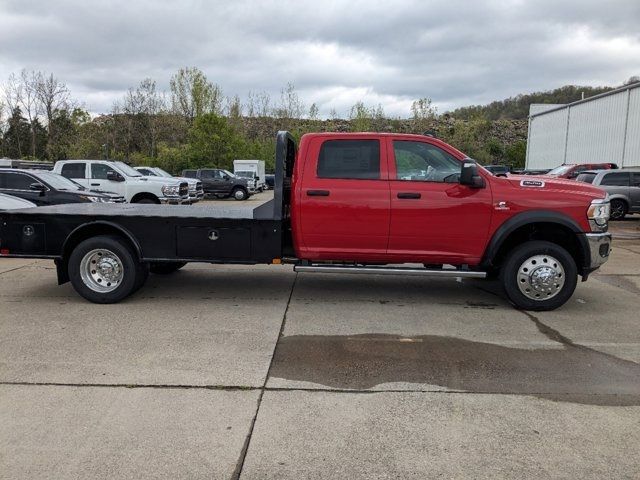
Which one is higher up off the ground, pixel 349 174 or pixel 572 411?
pixel 349 174

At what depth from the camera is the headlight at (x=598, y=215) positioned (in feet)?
20.8

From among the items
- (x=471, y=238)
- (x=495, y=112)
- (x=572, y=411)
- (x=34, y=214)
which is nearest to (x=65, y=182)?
(x=34, y=214)

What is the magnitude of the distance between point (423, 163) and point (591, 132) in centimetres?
3443

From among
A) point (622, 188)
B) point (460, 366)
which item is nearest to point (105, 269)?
point (460, 366)

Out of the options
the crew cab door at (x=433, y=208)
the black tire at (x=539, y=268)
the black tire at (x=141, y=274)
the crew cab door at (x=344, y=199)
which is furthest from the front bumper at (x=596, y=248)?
the black tire at (x=141, y=274)

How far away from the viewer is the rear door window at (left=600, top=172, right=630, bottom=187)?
18578mm

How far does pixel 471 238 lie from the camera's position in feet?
21.0

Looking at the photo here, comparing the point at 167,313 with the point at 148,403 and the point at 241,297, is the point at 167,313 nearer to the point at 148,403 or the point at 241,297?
the point at 241,297

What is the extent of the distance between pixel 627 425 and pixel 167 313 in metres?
4.79

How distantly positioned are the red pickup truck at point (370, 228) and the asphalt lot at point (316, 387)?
0.53 metres

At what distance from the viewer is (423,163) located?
21.4 ft

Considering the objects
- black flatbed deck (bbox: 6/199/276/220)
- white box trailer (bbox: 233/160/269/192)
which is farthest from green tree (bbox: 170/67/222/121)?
black flatbed deck (bbox: 6/199/276/220)

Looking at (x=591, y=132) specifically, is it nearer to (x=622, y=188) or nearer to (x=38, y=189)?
(x=622, y=188)

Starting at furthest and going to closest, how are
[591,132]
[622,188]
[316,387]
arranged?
[591,132]
[622,188]
[316,387]
